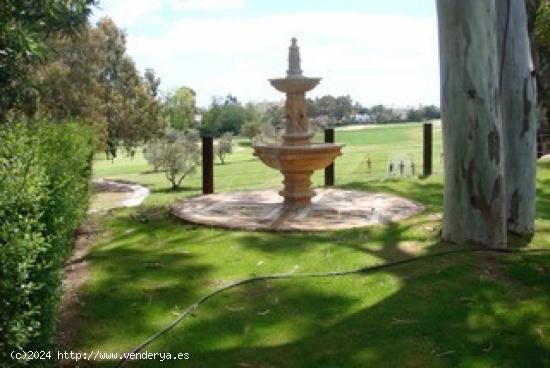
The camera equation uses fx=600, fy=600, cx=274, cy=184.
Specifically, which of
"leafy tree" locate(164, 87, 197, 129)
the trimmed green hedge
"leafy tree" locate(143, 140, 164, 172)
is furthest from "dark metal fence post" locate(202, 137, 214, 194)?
"leafy tree" locate(164, 87, 197, 129)

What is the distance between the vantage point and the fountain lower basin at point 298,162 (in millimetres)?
8688

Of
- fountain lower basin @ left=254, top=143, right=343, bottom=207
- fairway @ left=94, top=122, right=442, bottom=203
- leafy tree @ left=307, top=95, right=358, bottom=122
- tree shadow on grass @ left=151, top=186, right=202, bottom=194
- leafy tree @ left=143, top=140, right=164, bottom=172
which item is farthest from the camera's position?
leafy tree @ left=307, top=95, right=358, bottom=122

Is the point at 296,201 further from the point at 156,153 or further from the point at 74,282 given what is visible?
the point at 156,153

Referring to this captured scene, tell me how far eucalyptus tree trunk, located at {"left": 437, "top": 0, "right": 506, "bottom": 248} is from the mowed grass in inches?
17.2

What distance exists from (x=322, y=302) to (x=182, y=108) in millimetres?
71210

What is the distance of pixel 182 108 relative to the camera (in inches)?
2936

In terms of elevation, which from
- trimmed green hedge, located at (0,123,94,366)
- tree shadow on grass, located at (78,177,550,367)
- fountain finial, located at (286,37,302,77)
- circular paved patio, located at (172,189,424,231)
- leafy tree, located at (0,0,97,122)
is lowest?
tree shadow on grass, located at (78,177,550,367)

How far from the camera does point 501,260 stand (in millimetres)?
5969

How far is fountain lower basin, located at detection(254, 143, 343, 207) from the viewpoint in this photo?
8688 millimetres

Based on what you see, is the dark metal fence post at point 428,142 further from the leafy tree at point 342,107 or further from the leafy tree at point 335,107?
the leafy tree at point 342,107

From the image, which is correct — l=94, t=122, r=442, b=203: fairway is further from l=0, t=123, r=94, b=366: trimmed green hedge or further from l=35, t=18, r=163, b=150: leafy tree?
l=0, t=123, r=94, b=366: trimmed green hedge

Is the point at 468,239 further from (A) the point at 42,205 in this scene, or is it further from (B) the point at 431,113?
(B) the point at 431,113

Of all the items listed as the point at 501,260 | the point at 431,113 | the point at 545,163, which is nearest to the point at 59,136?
the point at 501,260

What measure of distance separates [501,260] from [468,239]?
1.57 ft
